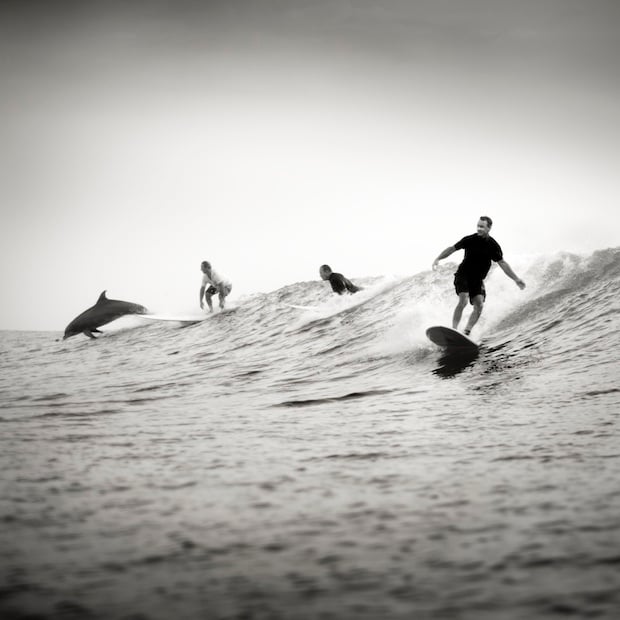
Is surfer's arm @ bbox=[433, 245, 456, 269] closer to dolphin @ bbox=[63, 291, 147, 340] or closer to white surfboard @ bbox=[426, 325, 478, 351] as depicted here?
white surfboard @ bbox=[426, 325, 478, 351]

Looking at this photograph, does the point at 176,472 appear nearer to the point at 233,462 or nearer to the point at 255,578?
the point at 233,462

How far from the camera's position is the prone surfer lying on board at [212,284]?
1633cm

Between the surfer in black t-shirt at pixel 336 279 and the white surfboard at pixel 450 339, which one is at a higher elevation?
the surfer in black t-shirt at pixel 336 279

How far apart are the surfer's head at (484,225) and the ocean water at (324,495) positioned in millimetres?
1842

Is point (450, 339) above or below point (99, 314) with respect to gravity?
below

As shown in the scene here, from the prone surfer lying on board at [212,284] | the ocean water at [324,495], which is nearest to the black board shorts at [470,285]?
the ocean water at [324,495]

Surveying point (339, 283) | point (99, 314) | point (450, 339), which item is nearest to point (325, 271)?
point (339, 283)

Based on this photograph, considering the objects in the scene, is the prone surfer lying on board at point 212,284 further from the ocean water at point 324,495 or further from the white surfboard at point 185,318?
the ocean water at point 324,495

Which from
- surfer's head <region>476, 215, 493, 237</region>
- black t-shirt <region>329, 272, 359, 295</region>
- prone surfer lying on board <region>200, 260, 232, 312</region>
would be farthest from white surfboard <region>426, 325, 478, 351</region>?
prone surfer lying on board <region>200, 260, 232, 312</region>

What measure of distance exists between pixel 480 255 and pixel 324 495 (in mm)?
6010

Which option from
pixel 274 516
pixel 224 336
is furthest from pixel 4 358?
pixel 274 516

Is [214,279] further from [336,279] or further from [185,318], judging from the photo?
[336,279]

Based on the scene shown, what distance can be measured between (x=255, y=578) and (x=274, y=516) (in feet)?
1.74

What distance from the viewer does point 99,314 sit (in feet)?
54.0
